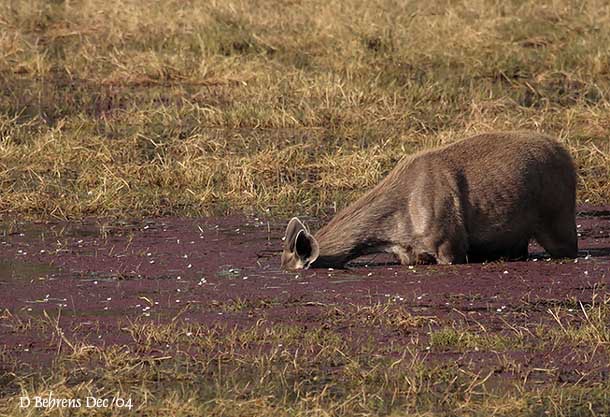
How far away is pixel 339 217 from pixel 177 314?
1.80 meters

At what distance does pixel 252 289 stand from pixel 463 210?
5.21 feet

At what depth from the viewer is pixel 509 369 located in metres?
7.33

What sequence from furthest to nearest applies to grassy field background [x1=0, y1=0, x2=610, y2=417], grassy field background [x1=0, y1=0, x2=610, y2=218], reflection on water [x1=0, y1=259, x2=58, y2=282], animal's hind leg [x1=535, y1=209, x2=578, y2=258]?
grassy field background [x1=0, y1=0, x2=610, y2=218] < animal's hind leg [x1=535, y1=209, x2=578, y2=258] < reflection on water [x1=0, y1=259, x2=58, y2=282] < grassy field background [x1=0, y1=0, x2=610, y2=417]

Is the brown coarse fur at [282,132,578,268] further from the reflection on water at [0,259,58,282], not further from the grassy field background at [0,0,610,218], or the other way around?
the grassy field background at [0,0,610,218]

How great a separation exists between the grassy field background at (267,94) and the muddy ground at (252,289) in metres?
0.90

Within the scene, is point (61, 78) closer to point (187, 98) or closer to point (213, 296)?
point (187, 98)

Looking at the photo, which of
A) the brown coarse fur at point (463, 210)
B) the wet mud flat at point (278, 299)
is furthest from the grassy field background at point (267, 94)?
the brown coarse fur at point (463, 210)

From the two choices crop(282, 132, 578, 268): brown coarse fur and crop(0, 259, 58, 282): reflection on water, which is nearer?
crop(0, 259, 58, 282): reflection on water

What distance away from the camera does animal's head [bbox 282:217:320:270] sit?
31.0ft

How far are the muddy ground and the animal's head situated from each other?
0.11m

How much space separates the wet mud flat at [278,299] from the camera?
Result: 7691 millimetres

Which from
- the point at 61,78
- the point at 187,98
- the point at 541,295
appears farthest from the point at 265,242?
the point at 61,78

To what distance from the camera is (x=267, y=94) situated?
47.8 ft

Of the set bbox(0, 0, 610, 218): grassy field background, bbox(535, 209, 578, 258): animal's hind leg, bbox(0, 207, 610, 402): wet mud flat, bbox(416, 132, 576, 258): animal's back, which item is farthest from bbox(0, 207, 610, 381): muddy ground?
bbox(0, 0, 610, 218): grassy field background
